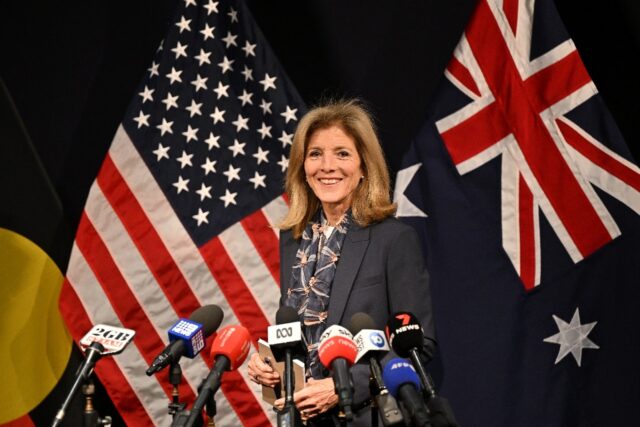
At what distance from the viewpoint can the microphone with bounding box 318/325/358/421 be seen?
68.2 inches

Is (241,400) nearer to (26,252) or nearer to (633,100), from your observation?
(26,252)

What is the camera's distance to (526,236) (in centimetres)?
349

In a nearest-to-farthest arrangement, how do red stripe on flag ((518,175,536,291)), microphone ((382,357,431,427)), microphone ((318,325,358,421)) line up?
microphone ((382,357,431,427)) → microphone ((318,325,358,421)) → red stripe on flag ((518,175,536,291))

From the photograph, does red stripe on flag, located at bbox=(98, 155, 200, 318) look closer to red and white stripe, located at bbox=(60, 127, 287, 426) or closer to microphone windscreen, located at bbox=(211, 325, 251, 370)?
red and white stripe, located at bbox=(60, 127, 287, 426)

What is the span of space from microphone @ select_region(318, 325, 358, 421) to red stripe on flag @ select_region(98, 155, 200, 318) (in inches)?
76.8

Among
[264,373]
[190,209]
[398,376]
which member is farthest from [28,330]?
[398,376]

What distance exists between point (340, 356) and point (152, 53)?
105 inches

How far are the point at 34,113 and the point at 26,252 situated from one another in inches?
26.7

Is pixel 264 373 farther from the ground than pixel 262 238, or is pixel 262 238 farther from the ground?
pixel 262 238

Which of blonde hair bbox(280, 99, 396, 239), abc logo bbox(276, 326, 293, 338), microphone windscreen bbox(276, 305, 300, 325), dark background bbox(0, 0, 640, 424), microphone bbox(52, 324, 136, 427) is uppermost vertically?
dark background bbox(0, 0, 640, 424)

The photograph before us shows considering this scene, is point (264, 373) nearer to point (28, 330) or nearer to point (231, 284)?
point (231, 284)

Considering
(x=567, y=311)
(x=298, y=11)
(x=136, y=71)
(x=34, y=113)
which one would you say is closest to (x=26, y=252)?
(x=34, y=113)

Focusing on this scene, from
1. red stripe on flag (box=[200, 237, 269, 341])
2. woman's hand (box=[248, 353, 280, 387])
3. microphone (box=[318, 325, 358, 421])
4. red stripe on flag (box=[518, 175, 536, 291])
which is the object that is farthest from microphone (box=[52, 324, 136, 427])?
red stripe on flag (box=[518, 175, 536, 291])

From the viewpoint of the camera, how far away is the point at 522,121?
3.51 meters
